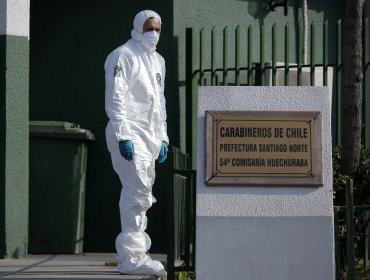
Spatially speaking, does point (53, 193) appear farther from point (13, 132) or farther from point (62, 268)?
point (62, 268)

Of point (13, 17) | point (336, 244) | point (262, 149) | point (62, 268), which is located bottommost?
point (62, 268)

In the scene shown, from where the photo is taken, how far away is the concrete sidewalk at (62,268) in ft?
26.9

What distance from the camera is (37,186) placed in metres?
10.3

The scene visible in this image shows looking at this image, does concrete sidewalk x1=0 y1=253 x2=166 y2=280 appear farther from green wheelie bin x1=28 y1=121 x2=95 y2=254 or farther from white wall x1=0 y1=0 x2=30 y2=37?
white wall x1=0 y1=0 x2=30 y2=37

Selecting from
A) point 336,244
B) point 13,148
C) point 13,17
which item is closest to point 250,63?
point 13,17

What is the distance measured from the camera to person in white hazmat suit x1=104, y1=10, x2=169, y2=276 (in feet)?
27.2

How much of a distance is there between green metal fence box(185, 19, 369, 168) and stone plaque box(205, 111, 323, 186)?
2.42m

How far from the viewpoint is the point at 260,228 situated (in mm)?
7379

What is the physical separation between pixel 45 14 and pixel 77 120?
1133 millimetres

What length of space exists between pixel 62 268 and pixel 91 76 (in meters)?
2.73

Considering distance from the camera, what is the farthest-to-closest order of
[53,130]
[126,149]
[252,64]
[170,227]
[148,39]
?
[252,64]
[53,130]
[148,39]
[126,149]
[170,227]

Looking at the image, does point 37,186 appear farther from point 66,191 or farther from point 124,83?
point 124,83

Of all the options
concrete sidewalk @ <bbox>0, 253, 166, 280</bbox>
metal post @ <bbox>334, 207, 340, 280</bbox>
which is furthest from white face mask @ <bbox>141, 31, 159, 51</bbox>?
metal post @ <bbox>334, 207, 340, 280</bbox>

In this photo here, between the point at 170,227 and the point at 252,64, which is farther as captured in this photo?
the point at 252,64
